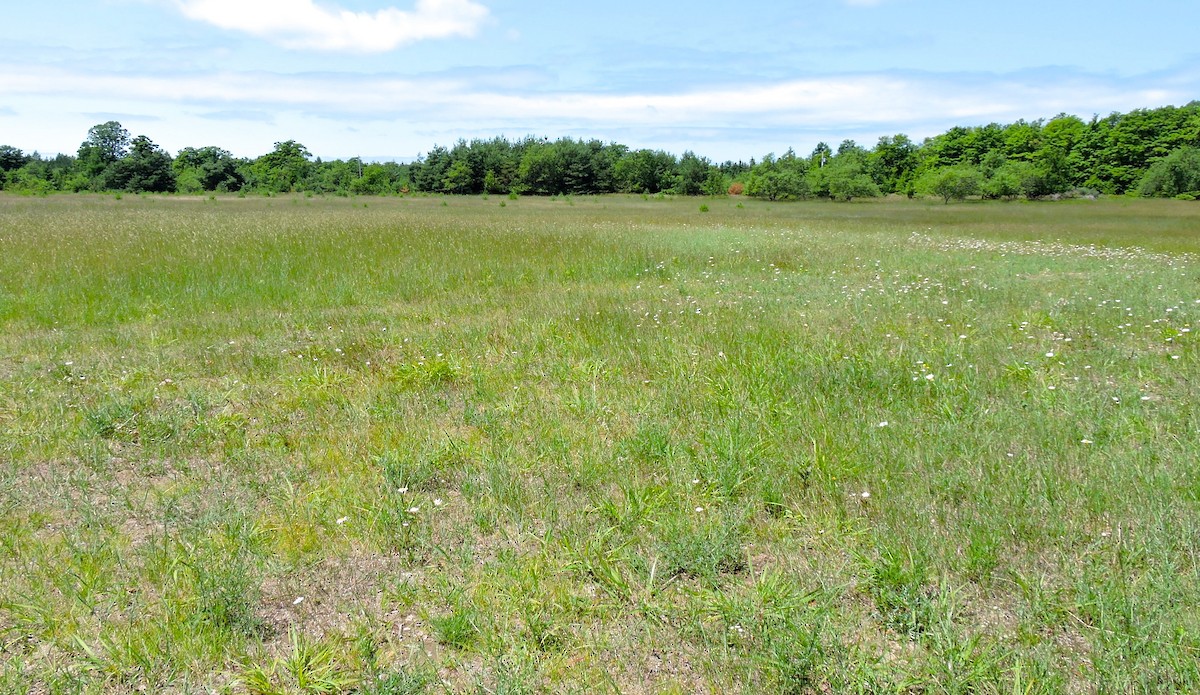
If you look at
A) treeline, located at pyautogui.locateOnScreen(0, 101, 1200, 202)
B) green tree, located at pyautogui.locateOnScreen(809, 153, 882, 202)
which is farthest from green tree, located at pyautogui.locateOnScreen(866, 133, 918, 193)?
green tree, located at pyautogui.locateOnScreen(809, 153, 882, 202)

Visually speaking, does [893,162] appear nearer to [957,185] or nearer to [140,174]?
[957,185]

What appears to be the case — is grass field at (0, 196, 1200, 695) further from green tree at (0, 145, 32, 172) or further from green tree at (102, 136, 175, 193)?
green tree at (0, 145, 32, 172)

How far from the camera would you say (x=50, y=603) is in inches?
126

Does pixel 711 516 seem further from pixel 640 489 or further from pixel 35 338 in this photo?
pixel 35 338

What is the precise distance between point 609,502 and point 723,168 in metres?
107

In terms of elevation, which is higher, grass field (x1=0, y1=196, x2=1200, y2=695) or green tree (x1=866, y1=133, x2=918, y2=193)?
green tree (x1=866, y1=133, x2=918, y2=193)

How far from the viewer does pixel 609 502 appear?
4078 mm

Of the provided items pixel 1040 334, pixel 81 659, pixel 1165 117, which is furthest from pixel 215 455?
pixel 1165 117

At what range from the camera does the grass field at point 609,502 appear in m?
2.85

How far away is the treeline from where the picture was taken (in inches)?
2527

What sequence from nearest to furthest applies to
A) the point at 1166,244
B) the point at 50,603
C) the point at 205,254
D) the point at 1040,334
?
the point at 50,603, the point at 1040,334, the point at 205,254, the point at 1166,244

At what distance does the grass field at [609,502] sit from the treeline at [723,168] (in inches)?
2297

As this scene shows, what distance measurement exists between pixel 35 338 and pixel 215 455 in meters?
5.57

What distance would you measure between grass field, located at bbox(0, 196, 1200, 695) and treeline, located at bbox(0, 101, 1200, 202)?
58348mm
